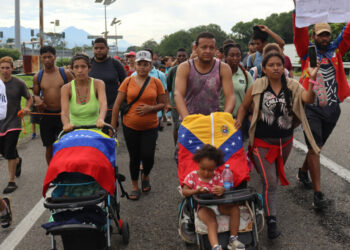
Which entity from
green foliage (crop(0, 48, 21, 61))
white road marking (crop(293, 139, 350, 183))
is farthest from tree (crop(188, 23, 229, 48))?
white road marking (crop(293, 139, 350, 183))

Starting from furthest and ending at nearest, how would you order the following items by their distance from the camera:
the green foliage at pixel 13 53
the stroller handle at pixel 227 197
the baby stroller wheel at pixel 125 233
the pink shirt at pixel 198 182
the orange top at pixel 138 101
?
A: the green foliage at pixel 13 53 < the orange top at pixel 138 101 < the baby stroller wheel at pixel 125 233 < the pink shirt at pixel 198 182 < the stroller handle at pixel 227 197

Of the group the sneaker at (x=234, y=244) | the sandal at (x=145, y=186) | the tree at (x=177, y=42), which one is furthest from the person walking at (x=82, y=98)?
the tree at (x=177, y=42)

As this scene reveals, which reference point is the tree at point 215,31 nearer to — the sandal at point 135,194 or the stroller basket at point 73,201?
the sandal at point 135,194

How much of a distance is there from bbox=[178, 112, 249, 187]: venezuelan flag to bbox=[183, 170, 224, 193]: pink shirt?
3.9 inches

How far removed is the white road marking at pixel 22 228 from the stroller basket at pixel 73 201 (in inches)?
42.5

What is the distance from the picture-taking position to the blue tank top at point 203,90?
3.91 metres

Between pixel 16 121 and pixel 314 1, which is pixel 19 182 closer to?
pixel 16 121

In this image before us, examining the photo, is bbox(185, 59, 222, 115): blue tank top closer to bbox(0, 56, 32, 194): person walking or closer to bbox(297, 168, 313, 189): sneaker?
bbox(297, 168, 313, 189): sneaker

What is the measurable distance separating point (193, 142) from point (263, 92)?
0.98 meters

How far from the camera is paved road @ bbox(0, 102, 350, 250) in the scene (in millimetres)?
3675

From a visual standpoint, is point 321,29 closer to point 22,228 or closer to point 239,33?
point 22,228

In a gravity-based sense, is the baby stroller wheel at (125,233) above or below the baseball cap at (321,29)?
below

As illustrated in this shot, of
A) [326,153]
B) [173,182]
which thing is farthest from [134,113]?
[326,153]

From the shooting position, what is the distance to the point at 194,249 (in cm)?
356
